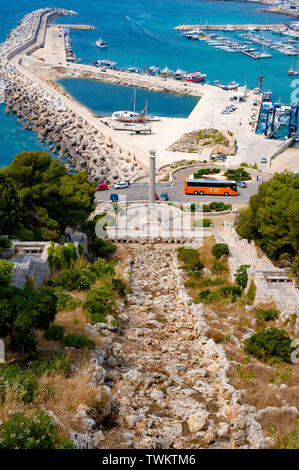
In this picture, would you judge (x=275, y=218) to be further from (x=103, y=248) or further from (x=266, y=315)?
(x=103, y=248)

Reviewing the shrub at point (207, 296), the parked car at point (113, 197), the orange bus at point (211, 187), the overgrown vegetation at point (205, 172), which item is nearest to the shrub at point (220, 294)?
the shrub at point (207, 296)

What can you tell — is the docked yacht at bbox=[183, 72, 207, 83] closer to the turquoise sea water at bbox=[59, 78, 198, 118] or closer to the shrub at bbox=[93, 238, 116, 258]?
the turquoise sea water at bbox=[59, 78, 198, 118]

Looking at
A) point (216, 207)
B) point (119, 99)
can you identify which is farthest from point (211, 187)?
point (119, 99)

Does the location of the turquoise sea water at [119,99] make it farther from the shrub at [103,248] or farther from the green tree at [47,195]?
the shrub at [103,248]

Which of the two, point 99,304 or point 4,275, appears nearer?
point 4,275
